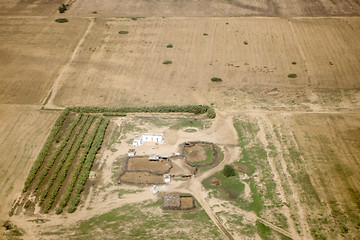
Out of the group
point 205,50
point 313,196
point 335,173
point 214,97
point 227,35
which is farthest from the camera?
point 227,35

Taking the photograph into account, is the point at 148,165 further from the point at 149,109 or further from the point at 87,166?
the point at 149,109

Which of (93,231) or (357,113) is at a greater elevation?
(357,113)

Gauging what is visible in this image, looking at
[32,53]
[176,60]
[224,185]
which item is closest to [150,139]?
[224,185]

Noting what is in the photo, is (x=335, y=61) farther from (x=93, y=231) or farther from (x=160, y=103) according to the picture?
(x=93, y=231)

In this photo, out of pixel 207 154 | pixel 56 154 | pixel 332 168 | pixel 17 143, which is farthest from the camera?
pixel 17 143

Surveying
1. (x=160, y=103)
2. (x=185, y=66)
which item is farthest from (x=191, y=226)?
(x=185, y=66)

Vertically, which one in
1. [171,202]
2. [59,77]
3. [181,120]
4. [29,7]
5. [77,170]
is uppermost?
[29,7]
